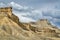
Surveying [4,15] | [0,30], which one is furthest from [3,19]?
[0,30]

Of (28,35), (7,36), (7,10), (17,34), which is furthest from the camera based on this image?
(7,10)

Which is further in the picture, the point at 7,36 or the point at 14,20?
the point at 14,20

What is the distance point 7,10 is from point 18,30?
57.4 feet

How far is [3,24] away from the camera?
11088 centimetres

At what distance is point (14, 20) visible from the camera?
127 m

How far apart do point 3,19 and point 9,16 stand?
9.81 m

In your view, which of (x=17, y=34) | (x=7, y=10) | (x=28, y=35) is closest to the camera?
(x=17, y=34)

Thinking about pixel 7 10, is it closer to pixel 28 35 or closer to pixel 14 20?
pixel 14 20

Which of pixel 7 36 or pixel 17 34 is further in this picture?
pixel 17 34

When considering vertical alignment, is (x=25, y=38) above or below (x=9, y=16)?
below

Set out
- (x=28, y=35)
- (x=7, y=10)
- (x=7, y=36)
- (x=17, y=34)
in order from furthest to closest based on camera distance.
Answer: (x=7, y=10), (x=28, y=35), (x=17, y=34), (x=7, y=36)

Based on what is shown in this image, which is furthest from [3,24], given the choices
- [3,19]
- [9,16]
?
[9,16]

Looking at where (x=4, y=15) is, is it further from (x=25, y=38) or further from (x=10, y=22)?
(x=25, y=38)

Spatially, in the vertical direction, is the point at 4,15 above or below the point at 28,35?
above
